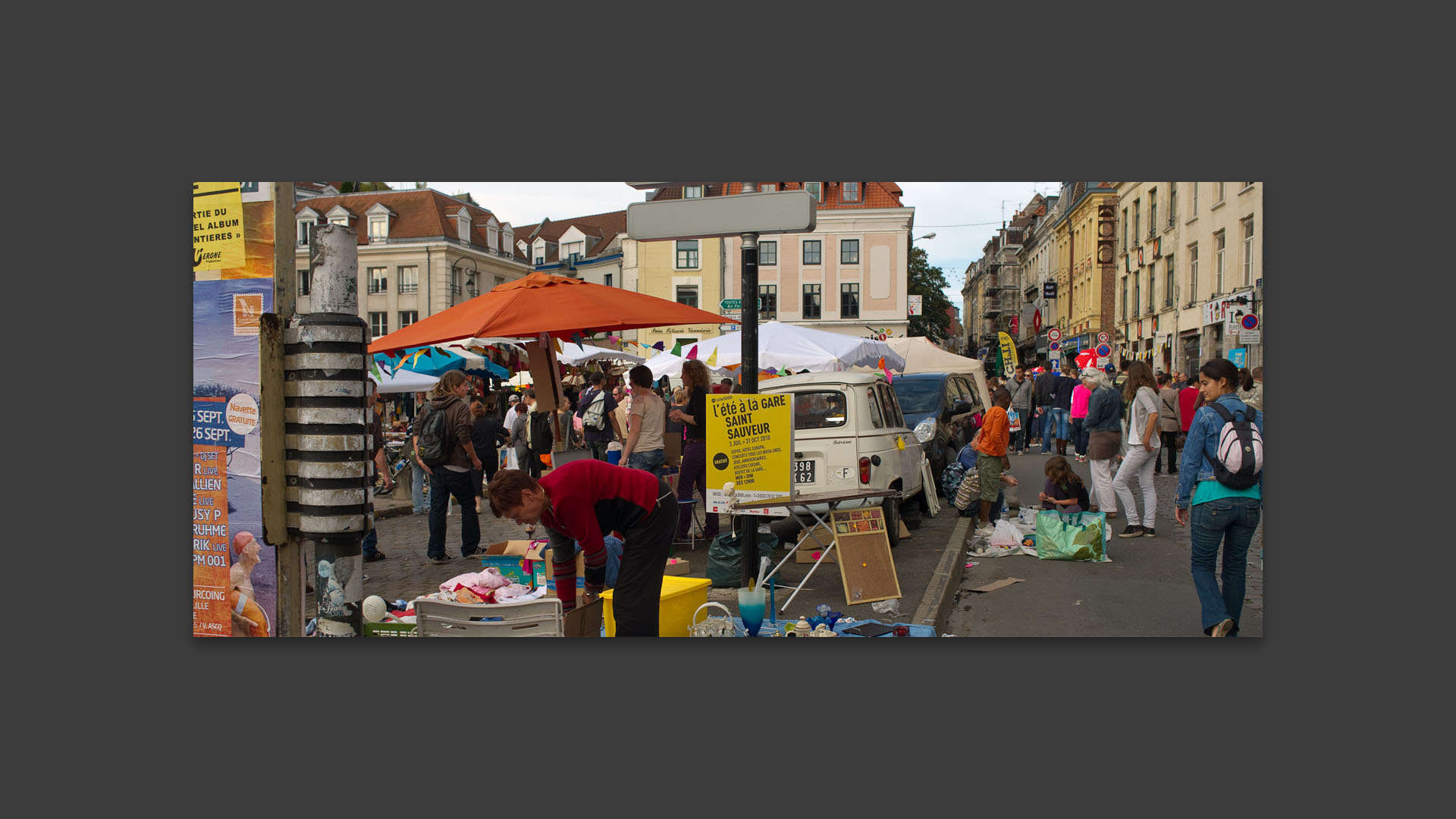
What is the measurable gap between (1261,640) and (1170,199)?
2.56m

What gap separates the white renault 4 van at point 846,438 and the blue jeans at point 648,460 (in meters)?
1.17

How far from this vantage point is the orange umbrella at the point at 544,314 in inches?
276

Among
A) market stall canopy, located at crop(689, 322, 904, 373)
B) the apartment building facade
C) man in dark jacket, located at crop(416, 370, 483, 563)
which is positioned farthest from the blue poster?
market stall canopy, located at crop(689, 322, 904, 373)

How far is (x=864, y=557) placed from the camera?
695 centimetres

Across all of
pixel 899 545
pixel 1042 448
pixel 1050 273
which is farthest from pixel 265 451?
pixel 1042 448

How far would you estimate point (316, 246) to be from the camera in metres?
4.75

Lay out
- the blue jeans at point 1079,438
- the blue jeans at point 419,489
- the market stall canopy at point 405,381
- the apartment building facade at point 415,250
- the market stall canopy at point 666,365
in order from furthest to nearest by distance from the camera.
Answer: the market stall canopy at point 405,381 < the market stall canopy at point 666,365 < the blue jeans at point 1079,438 < the blue jeans at point 419,489 < the apartment building facade at point 415,250

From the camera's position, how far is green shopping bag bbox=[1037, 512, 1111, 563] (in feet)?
28.0

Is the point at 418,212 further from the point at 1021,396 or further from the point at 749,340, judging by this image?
the point at 1021,396

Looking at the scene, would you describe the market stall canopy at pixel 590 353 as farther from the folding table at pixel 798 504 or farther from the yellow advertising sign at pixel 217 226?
the yellow advertising sign at pixel 217 226

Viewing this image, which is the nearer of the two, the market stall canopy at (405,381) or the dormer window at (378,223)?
the dormer window at (378,223)

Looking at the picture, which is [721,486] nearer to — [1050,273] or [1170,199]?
[1170,199]

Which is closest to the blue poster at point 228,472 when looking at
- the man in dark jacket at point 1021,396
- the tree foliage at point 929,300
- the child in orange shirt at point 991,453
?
the tree foliage at point 929,300

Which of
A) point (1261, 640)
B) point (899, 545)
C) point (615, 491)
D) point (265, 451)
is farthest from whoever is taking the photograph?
point (899, 545)
